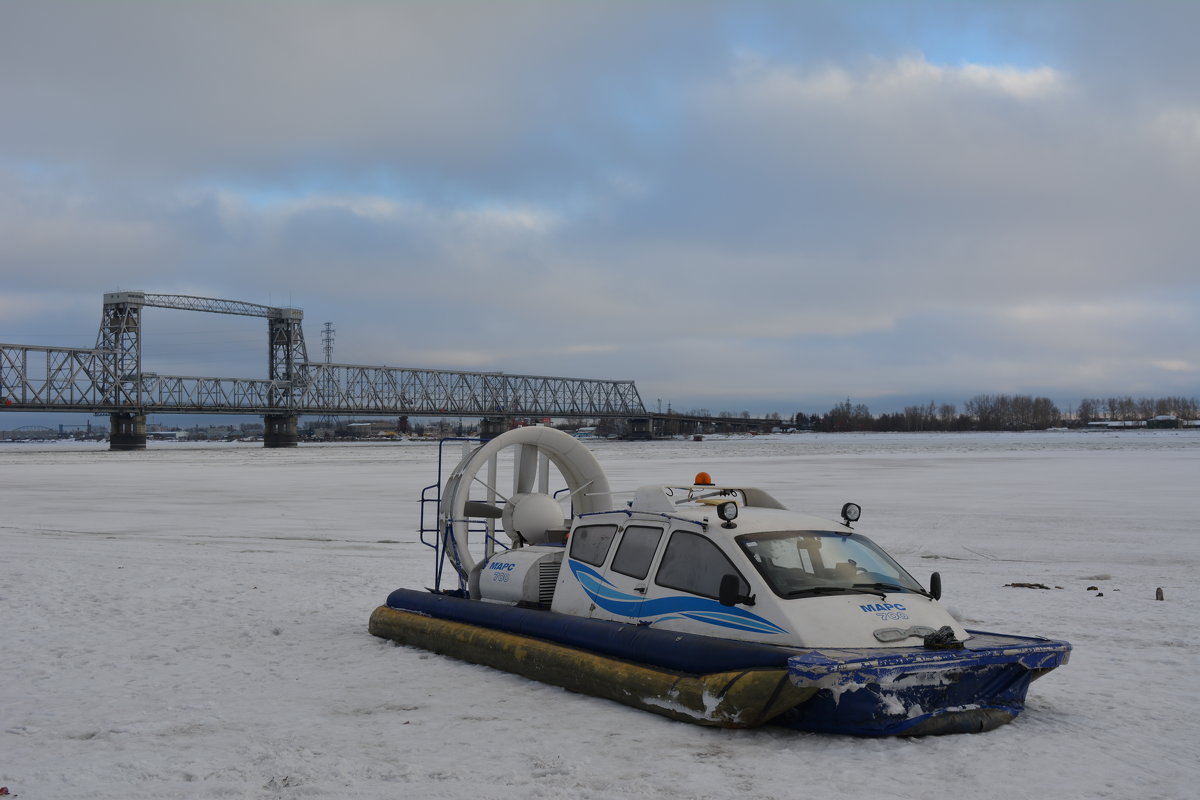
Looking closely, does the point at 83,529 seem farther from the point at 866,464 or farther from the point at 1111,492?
the point at 866,464

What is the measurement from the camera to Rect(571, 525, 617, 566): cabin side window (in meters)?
8.92

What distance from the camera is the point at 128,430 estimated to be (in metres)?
100

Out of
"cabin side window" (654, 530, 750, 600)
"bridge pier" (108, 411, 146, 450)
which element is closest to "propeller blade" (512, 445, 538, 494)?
"cabin side window" (654, 530, 750, 600)

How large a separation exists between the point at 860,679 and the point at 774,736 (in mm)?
809

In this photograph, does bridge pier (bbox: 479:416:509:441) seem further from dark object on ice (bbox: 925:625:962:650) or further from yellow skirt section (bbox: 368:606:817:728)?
dark object on ice (bbox: 925:625:962:650)

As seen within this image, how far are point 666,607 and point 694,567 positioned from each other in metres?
0.40

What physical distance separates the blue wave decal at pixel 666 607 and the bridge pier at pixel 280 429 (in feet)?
367

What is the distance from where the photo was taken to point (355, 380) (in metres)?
145

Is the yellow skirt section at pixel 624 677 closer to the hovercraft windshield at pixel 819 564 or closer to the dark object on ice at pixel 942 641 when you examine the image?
the hovercraft windshield at pixel 819 564

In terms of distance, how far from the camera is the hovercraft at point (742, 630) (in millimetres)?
6816

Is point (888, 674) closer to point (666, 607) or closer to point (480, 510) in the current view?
point (666, 607)

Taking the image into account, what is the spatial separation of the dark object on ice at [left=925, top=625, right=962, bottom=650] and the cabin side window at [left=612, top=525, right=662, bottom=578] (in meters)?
2.27

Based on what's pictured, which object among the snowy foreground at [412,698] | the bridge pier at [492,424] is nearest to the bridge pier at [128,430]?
the bridge pier at [492,424]

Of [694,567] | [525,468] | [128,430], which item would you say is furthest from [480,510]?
[128,430]
